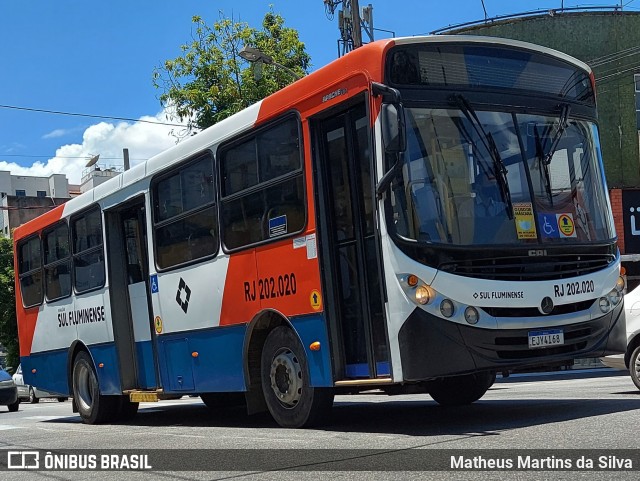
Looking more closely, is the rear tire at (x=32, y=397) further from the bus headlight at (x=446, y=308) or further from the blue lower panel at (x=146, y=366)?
the bus headlight at (x=446, y=308)

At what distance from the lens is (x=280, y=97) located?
9352 mm

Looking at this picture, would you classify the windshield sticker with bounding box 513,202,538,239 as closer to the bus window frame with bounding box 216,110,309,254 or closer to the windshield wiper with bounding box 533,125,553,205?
the windshield wiper with bounding box 533,125,553,205

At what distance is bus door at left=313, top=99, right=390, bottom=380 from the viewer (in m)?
8.12

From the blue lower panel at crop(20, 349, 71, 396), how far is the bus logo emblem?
4.09 meters

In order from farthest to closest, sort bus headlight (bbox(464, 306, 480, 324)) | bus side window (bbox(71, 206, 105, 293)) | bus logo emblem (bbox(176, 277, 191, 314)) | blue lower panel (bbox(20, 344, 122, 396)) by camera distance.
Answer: bus side window (bbox(71, 206, 105, 293)) < blue lower panel (bbox(20, 344, 122, 396)) < bus logo emblem (bbox(176, 277, 191, 314)) < bus headlight (bbox(464, 306, 480, 324))

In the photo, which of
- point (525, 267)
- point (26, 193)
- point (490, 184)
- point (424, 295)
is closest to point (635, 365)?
point (525, 267)

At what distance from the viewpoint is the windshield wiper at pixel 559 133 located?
332 inches

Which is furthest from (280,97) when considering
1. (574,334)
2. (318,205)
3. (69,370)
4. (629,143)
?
(629,143)

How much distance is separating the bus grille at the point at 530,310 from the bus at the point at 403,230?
1 cm

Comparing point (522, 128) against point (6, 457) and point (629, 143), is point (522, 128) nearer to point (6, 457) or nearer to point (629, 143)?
point (6, 457)

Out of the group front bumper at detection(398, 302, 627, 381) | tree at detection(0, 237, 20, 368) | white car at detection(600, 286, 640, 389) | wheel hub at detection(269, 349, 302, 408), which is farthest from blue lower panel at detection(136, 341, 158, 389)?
tree at detection(0, 237, 20, 368)

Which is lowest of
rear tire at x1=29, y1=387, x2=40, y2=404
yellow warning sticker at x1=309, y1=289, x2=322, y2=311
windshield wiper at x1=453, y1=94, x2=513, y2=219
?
rear tire at x1=29, y1=387, x2=40, y2=404

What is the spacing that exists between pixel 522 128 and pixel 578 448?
10.2 ft

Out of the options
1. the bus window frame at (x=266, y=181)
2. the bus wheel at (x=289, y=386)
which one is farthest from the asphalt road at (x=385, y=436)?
the bus window frame at (x=266, y=181)
